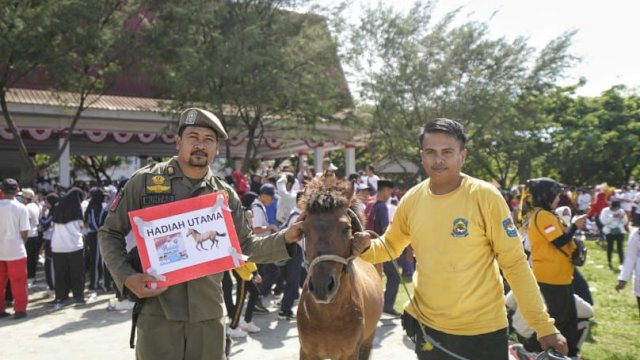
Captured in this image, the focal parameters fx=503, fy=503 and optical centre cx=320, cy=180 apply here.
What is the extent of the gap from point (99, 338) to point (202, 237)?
16.3 feet

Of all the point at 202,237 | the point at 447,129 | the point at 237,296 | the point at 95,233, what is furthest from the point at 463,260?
the point at 95,233

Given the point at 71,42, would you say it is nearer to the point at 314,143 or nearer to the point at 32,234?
the point at 32,234

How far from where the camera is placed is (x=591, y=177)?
1345 inches

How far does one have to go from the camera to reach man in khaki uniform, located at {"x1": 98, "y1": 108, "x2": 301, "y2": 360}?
2.82 m

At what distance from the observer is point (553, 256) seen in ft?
16.7

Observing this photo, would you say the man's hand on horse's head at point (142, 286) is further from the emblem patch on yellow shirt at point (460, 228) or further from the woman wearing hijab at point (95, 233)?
the woman wearing hijab at point (95, 233)

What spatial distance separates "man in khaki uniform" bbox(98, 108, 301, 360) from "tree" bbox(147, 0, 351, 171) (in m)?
12.4

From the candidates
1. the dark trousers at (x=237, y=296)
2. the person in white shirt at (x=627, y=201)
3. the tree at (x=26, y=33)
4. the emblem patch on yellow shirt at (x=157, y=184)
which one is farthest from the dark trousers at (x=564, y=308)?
the person in white shirt at (x=627, y=201)

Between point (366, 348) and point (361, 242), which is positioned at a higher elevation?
point (361, 242)

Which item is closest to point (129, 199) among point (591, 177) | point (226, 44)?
point (226, 44)

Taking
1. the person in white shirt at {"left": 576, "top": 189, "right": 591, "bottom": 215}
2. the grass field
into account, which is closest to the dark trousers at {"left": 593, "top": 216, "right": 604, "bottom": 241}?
the person in white shirt at {"left": 576, "top": 189, "right": 591, "bottom": 215}

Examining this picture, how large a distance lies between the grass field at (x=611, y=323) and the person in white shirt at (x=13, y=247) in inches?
242

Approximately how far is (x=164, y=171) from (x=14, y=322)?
661 centimetres

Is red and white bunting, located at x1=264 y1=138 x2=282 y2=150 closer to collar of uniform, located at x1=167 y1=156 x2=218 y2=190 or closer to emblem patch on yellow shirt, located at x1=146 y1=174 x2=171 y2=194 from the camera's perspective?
collar of uniform, located at x1=167 y1=156 x2=218 y2=190
